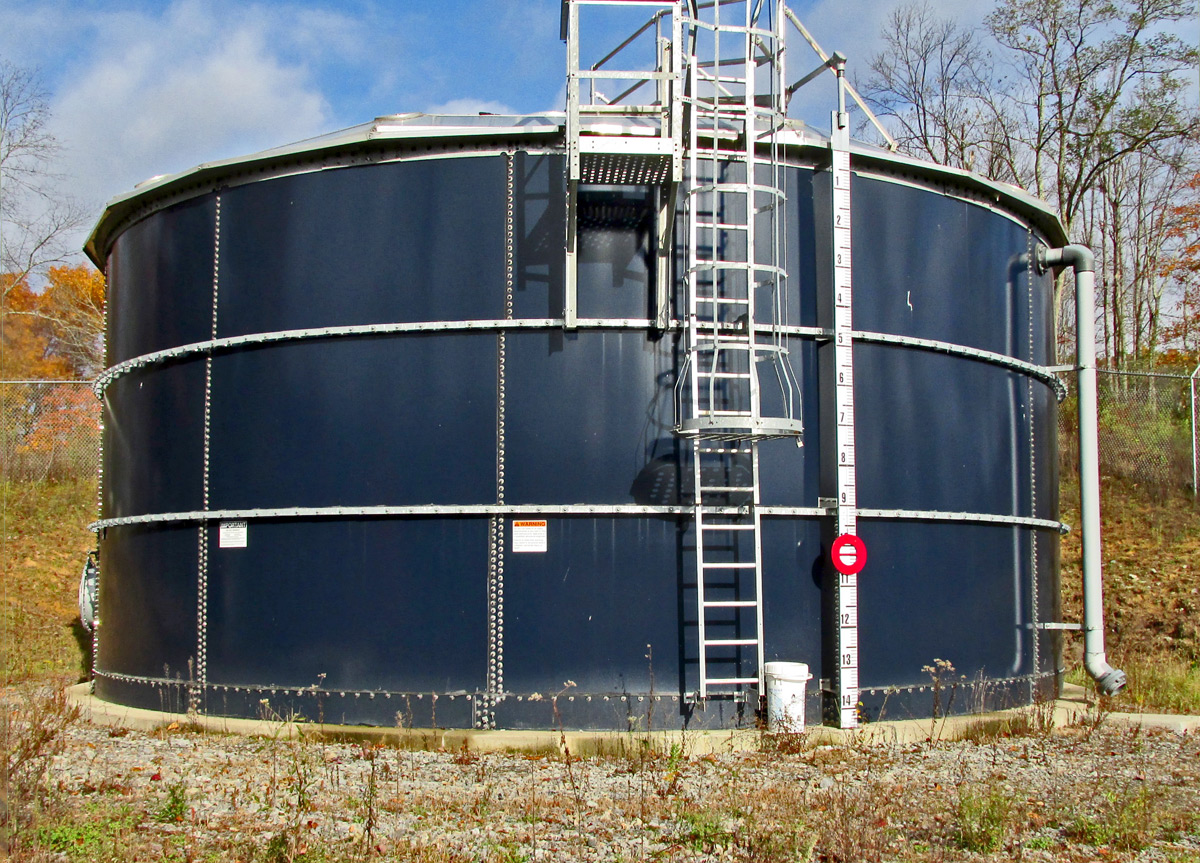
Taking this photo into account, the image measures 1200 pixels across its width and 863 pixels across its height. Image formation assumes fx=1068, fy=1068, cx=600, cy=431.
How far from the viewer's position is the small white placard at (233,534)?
34.2 feet

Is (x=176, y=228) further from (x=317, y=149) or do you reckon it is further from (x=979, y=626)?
(x=979, y=626)

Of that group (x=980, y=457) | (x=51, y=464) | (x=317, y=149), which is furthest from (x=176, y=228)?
(x=51, y=464)

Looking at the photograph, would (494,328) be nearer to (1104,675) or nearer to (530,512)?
(530,512)

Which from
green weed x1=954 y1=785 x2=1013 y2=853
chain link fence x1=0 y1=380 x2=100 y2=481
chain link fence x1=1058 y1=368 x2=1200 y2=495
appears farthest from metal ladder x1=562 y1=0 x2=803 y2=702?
chain link fence x1=0 y1=380 x2=100 y2=481

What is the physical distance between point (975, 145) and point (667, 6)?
27.3 m

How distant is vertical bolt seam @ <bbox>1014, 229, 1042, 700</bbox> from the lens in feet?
37.7

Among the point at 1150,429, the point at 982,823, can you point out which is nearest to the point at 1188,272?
the point at 1150,429

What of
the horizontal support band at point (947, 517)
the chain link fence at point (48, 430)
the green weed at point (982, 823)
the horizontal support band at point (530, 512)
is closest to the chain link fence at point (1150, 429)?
the horizontal support band at point (947, 517)

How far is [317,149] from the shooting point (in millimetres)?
10367

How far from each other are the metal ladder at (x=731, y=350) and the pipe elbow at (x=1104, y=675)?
4.48 m

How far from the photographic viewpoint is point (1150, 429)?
21922 millimetres

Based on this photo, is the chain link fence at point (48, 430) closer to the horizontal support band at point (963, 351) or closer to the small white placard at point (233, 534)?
the small white placard at point (233, 534)

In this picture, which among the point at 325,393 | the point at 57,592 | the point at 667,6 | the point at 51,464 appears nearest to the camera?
the point at 667,6

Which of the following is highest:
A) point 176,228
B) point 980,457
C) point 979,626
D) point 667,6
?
point 667,6
